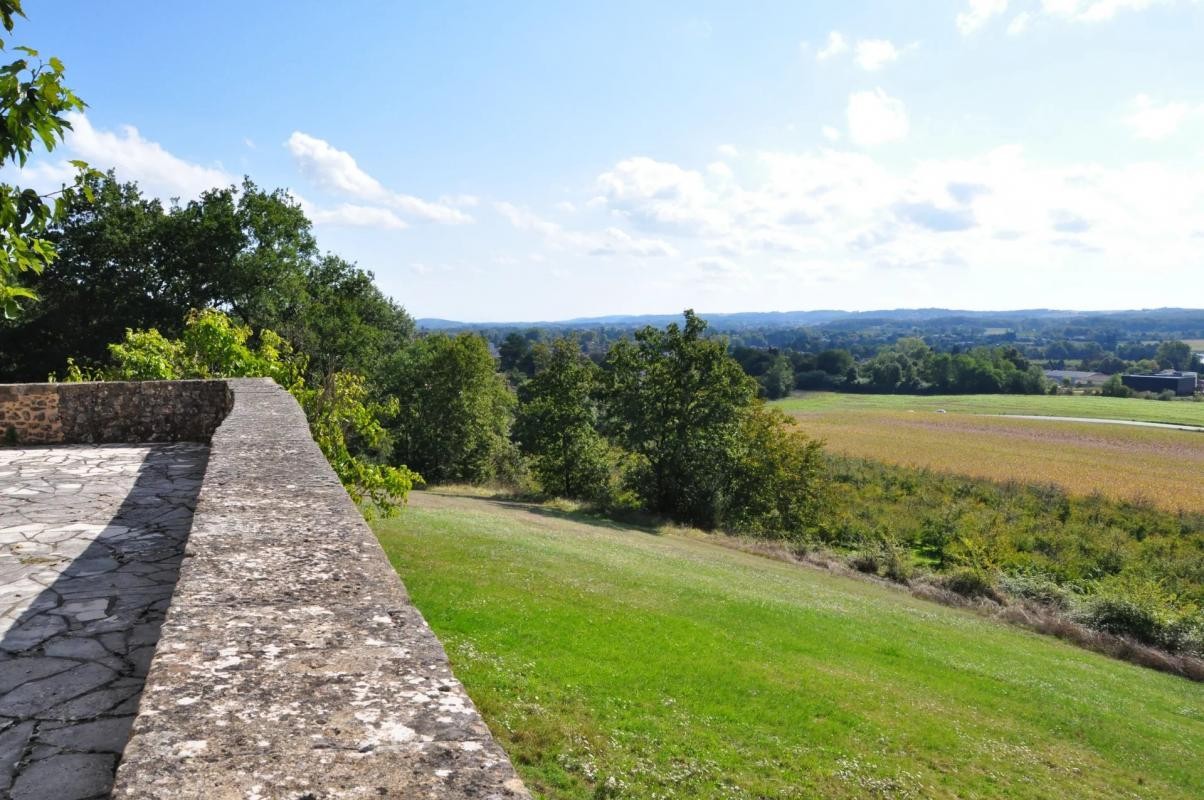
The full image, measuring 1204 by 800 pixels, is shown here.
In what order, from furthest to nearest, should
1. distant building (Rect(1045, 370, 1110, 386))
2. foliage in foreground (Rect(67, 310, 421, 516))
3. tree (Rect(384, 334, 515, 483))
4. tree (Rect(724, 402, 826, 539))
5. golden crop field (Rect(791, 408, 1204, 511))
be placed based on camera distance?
distant building (Rect(1045, 370, 1110, 386)) → golden crop field (Rect(791, 408, 1204, 511)) → tree (Rect(384, 334, 515, 483)) → tree (Rect(724, 402, 826, 539)) → foliage in foreground (Rect(67, 310, 421, 516))

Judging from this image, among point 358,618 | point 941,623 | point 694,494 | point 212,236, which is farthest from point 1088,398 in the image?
point 358,618

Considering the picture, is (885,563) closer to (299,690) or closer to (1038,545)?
(1038,545)

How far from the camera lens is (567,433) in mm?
45938

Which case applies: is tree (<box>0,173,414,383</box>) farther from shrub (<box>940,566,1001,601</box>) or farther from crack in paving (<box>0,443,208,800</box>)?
shrub (<box>940,566,1001,601</box>)

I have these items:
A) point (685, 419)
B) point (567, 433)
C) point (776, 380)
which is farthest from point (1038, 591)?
point (776, 380)

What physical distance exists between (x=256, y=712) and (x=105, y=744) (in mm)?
2388

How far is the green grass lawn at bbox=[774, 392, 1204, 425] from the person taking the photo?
340ft

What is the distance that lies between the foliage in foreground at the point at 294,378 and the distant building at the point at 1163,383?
168 meters

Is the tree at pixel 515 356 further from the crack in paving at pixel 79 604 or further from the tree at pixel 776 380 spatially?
the crack in paving at pixel 79 604

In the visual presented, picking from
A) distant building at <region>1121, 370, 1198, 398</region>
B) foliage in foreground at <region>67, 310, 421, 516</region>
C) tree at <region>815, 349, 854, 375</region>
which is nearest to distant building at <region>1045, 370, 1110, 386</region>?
distant building at <region>1121, 370, 1198, 398</region>

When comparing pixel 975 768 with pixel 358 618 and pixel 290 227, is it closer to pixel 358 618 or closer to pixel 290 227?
pixel 358 618

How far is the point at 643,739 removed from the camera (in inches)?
379

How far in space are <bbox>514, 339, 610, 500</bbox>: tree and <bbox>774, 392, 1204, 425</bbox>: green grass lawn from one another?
7421 centimetres

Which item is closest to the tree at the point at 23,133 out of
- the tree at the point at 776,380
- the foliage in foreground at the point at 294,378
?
the foliage in foreground at the point at 294,378
